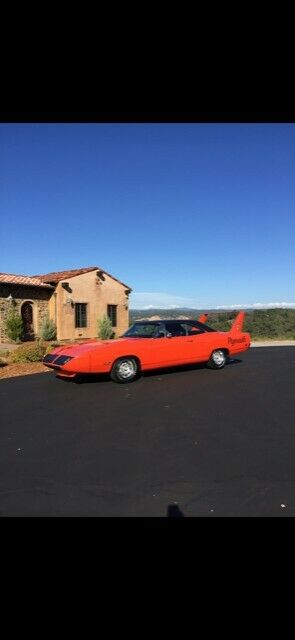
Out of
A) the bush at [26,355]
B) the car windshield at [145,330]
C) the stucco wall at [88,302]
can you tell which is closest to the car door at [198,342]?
the car windshield at [145,330]

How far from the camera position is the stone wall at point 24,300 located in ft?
53.4

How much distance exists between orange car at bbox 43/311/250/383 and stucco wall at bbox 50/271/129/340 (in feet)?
35.1

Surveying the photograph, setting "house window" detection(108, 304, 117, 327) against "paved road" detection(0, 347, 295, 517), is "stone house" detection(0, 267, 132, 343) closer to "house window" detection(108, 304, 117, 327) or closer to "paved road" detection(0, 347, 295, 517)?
"house window" detection(108, 304, 117, 327)

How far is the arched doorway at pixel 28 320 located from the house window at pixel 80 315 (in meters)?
2.25

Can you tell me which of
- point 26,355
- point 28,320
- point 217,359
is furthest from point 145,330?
point 28,320

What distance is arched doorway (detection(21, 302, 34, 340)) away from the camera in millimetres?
17578

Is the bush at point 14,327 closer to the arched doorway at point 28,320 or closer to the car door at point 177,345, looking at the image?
the arched doorway at point 28,320

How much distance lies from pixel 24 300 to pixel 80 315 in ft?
9.94

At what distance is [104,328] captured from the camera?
61.5 ft

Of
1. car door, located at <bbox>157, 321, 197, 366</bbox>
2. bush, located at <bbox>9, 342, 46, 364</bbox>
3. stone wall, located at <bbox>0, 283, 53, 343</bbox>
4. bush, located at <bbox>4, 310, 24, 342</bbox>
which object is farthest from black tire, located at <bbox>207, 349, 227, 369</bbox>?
stone wall, located at <bbox>0, 283, 53, 343</bbox>

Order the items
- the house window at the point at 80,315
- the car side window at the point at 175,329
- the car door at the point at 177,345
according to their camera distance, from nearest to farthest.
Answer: the car door at the point at 177,345, the car side window at the point at 175,329, the house window at the point at 80,315
